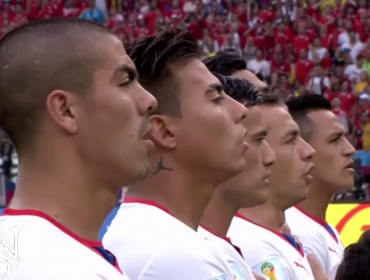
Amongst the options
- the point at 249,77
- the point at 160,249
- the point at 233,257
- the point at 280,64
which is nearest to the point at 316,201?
the point at 249,77

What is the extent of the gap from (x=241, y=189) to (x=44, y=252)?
156 centimetres

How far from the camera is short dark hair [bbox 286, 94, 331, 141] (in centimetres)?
505

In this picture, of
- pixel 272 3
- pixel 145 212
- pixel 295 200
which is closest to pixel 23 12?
pixel 272 3

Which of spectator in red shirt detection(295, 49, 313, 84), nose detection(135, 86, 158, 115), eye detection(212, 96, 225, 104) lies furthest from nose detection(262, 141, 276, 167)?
spectator in red shirt detection(295, 49, 313, 84)

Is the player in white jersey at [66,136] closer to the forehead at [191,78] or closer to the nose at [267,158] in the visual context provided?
the forehead at [191,78]

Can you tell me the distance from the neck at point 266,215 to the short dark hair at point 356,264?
4.41 feet

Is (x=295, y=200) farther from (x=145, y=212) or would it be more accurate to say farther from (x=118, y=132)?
(x=118, y=132)

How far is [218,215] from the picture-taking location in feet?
10.8

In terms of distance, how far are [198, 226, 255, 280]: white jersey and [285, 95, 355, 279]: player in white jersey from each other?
5.60 ft

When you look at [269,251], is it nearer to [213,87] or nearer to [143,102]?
[213,87]

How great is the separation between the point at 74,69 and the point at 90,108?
9 centimetres

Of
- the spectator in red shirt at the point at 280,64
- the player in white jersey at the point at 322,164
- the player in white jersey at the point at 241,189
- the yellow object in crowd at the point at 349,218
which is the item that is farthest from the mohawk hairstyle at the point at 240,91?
the spectator in red shirt at the point at 280,64

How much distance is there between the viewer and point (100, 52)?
2076 millimetres

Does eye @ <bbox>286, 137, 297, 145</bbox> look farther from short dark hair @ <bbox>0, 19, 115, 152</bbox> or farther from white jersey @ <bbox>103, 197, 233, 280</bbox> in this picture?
short dark hair @ <bbox>0, 19, 115, 152</bbox>
